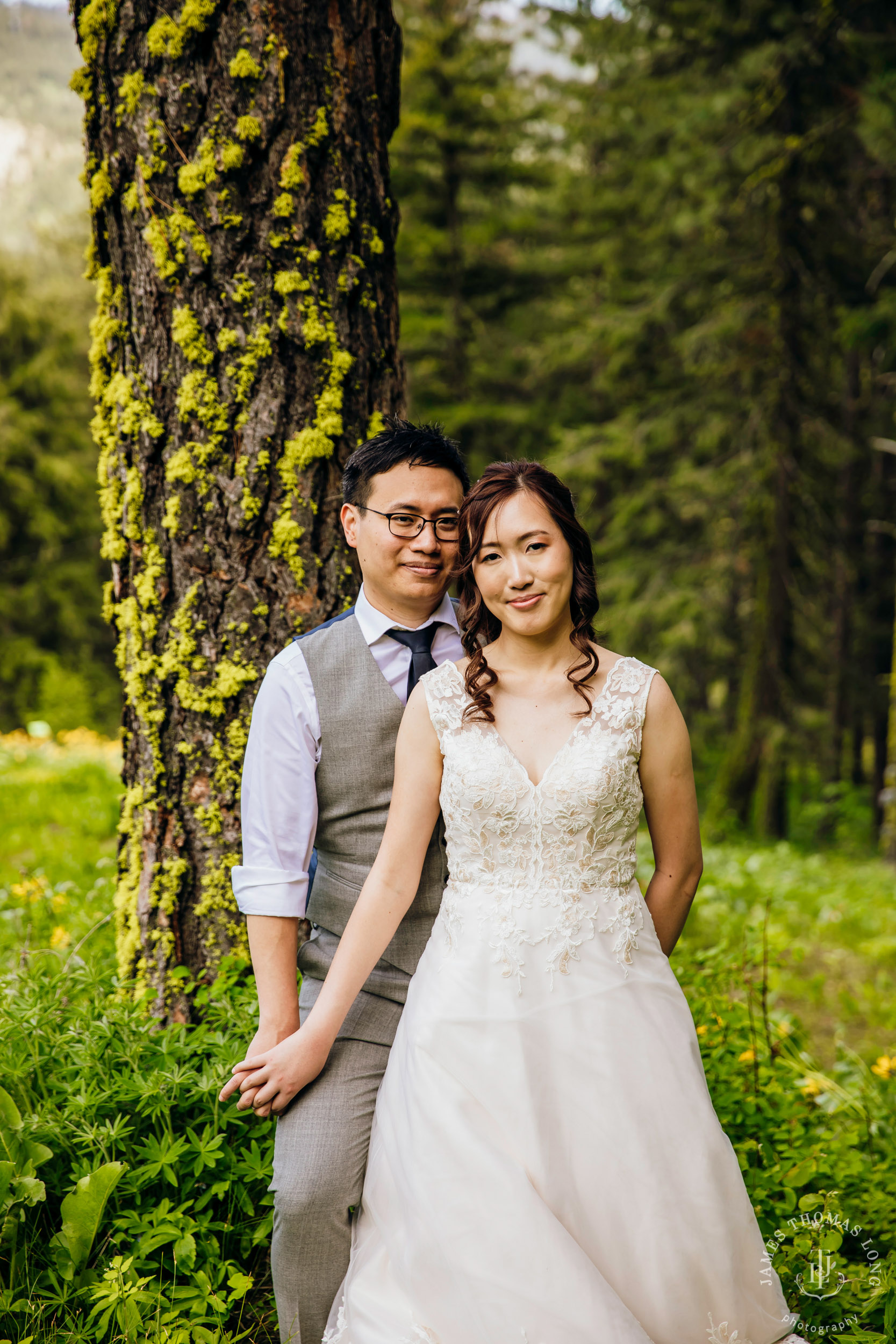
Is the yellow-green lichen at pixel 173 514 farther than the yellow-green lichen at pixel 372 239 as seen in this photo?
No

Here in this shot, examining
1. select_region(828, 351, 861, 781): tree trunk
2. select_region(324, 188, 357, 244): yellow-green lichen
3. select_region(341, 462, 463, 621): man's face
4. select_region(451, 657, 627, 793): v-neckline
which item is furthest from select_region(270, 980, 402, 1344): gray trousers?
select_region(828, 351, 861, 781): tree trunk

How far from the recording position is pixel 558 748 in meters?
2.28

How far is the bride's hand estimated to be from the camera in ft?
7.14

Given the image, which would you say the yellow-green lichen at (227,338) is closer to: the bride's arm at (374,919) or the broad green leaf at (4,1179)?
the bride's arm at (374,919)

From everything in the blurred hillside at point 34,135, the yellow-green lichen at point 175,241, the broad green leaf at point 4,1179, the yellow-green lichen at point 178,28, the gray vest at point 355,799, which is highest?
the blurred hillside at point 34,135

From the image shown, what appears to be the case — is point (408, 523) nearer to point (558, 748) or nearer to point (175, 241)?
point (558, 748)

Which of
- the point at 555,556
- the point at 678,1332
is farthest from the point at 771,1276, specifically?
the point at 555,556

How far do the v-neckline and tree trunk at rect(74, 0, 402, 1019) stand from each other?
87 cm

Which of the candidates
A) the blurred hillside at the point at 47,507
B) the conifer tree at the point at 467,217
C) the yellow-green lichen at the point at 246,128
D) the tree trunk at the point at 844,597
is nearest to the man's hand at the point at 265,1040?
the yellow-green lichen at the point at 246,128

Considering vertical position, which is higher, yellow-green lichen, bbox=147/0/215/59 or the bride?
yellow-green lichen, bbox=147/0/215/59

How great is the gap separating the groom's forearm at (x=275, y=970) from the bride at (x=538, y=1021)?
13 centimetres

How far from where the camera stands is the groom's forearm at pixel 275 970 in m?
2.33

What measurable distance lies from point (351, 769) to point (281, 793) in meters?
0.20

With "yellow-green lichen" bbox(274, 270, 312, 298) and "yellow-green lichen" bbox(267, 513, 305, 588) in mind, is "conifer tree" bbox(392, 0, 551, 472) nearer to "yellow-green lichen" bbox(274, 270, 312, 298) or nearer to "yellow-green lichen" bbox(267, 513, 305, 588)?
"yellow-green lichen" bbox(274, 270, 312, 298)
